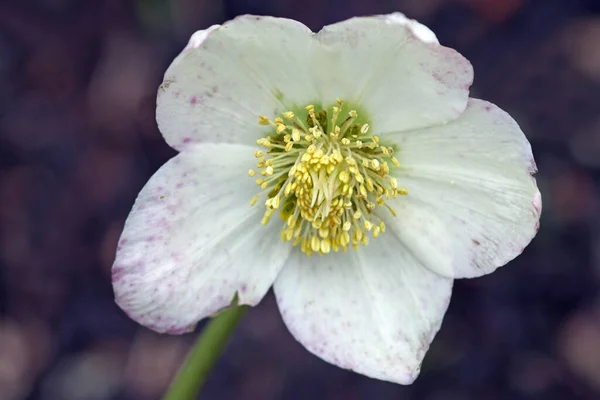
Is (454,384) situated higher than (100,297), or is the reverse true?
(100,297)

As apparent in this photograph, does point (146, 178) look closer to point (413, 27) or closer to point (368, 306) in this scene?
point (368, 306)

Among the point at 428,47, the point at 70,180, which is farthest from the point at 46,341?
the point at 428,47

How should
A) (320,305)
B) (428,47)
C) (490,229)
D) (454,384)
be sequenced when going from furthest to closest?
(454,384) < (320,305) < (490,229) < (428,47)

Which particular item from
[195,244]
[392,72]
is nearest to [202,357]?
[195,244]

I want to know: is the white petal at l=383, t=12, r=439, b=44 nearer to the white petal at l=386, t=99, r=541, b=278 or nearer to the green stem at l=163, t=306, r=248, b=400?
the white petal at l=386, t=99, r=541, b=278

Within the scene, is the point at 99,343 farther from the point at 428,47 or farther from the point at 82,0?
the point at 428,47

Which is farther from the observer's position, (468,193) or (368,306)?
(368,306)

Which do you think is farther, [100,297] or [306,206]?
[100,297]
